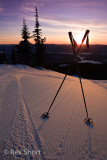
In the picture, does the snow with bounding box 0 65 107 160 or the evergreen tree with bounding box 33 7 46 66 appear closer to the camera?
the snow with bounding box 0 65 107 160

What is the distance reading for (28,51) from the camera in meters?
26.0

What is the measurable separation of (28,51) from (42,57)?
4232 millimetres

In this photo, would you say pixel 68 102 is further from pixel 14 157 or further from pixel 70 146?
pixel 14 157

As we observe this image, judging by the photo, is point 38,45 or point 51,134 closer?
point 51,134

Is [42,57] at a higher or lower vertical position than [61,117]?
higher

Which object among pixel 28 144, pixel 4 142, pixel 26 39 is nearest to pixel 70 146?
pixel 28 144

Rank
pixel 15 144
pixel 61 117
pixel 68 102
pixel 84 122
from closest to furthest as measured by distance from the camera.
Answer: pixel 15 144 < pixel 84 122 < pixel 61 117 < pixel 68 102

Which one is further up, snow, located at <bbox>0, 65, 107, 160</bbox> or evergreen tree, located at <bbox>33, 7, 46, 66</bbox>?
evergreen tree, located at <bbox>33, 7, 46, 66</bbox>

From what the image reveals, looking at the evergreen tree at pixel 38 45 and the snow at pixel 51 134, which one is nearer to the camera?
the snow at pixel 51 134

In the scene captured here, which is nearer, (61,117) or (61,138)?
(61,138)

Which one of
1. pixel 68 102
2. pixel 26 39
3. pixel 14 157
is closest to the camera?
pixel 14 157

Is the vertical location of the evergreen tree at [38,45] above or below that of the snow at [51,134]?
above

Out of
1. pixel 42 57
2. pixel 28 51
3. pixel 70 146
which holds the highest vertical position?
pixel 28 51

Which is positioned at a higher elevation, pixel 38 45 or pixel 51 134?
pixel 38 45
